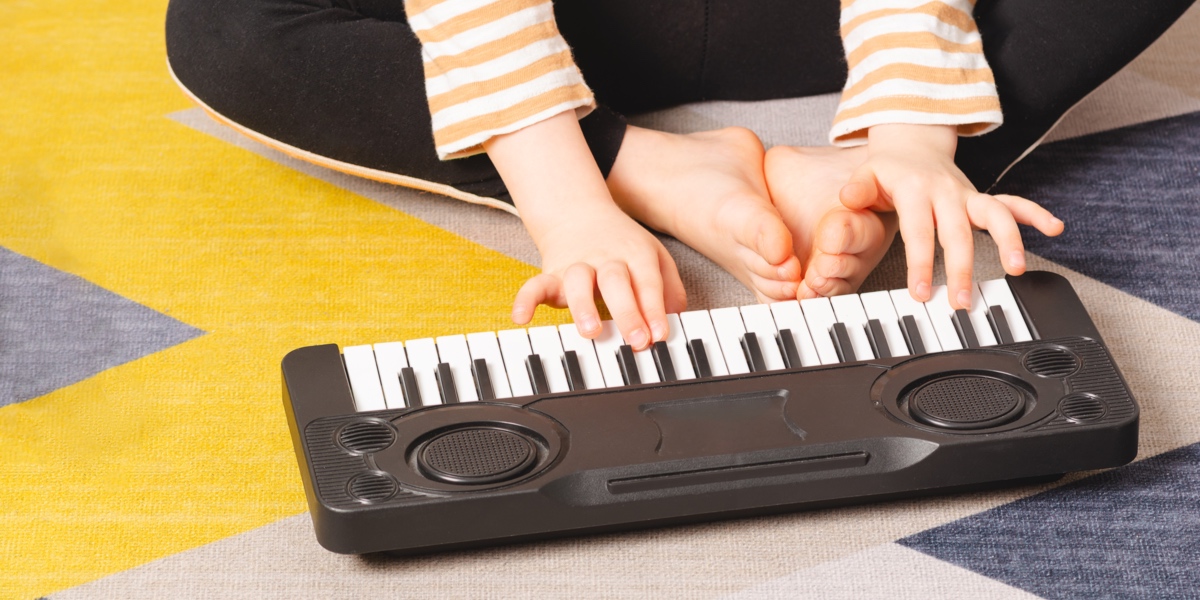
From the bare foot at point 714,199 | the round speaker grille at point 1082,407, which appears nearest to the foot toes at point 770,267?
the bare foot at point 714,199

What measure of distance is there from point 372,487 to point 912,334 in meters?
0.33

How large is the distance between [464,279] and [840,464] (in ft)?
1.24

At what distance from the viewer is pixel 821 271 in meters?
0.76

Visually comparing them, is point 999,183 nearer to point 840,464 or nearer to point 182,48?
point 840,464

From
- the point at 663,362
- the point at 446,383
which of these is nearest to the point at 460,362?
the point at 446,383

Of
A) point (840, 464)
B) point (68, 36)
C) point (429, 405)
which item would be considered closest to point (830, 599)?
point (840, 464)

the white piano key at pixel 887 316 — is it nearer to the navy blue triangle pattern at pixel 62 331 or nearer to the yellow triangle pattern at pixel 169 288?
the yellow triangle pattern at pixel 169 288

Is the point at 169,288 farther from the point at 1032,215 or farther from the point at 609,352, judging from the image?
the point at 1032,215

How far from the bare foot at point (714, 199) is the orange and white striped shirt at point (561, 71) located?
0.07 meters

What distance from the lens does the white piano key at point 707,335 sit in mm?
673

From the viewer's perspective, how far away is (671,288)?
79 cm

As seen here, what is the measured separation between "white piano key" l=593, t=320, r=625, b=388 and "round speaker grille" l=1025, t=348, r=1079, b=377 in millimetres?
236

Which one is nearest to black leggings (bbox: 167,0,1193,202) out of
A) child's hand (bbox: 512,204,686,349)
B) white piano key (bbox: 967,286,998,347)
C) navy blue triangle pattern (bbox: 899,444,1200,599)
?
child's hand (bbox: 512,204,686,349)

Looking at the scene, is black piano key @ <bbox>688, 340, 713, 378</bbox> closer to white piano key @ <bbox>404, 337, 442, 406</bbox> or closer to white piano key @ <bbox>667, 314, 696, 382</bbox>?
white piano key @ <bbox>667, 314, 696, 382</bbox>
